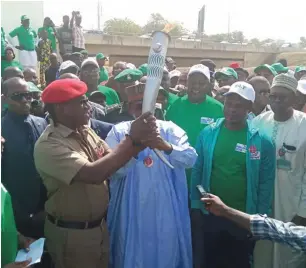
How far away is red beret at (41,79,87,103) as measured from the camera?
268cm

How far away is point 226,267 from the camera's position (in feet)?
12.3

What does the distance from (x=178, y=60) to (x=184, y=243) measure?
27.7 metres

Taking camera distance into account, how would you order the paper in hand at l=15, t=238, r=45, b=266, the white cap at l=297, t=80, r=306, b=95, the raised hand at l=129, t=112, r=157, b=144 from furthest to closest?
the white cap at l=297, t=80, r=306, b=95, the raised hand at l=129, t=112, r=157, b=144, the paper in hand at l=15, t=238, r=45, b=266

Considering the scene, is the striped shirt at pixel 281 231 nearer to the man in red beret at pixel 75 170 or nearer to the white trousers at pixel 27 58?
the man in red beret at pixel 75 170

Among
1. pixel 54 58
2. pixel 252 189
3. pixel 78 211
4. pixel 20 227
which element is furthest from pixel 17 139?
pixel 54 58

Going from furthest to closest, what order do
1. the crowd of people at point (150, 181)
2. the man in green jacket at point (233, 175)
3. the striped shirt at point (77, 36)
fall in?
the striped shirt at point (77, 36)
the man in green jacket at point (233, 175)
the crowd of people at point (150, 181)

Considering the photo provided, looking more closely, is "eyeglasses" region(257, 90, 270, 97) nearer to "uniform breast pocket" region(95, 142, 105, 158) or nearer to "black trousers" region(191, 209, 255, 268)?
"black trousers" region(191, 209, 255, 268)

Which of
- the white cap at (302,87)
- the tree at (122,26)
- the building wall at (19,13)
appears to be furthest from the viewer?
the tree at (122,26)

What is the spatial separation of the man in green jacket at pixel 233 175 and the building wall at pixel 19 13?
933 centimetres

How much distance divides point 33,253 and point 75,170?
54 centimetres

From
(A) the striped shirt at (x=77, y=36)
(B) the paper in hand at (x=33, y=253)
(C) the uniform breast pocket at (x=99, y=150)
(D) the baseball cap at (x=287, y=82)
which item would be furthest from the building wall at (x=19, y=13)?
(B) the paper in hand at (x=33, y=253)

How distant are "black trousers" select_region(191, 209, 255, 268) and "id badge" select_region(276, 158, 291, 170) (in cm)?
66

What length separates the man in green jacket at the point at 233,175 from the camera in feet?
11.6

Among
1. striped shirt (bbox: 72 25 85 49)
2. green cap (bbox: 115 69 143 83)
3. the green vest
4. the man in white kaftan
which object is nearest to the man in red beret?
the green vest
